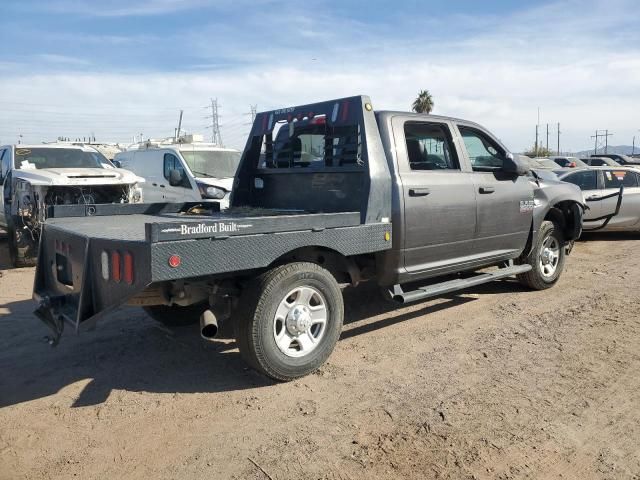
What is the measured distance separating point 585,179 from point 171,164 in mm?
8696

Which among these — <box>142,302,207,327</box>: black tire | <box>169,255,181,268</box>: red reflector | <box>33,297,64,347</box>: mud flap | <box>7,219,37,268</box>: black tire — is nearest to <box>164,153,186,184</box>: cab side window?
<box>7,219,37,268</box>: black tire

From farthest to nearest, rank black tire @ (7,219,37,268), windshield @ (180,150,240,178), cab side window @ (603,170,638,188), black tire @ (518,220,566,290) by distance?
windshield @ (180,150,240,178) → cab side window @ (603,170,638,188) → black tire @ (7,219,37,268) → black tire @ (518,220,566,290)

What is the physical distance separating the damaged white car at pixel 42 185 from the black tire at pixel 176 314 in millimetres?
3665

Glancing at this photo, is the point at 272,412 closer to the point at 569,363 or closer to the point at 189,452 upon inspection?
the point at 189,452

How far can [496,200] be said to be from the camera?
5.94m

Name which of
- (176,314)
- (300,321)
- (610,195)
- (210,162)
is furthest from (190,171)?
(610,195)

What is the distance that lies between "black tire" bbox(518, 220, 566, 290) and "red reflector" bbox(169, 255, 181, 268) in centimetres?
460

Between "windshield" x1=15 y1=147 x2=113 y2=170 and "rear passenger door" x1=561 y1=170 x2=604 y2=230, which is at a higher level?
"windshield" x1=15 y1=147 x2=113 y2=170

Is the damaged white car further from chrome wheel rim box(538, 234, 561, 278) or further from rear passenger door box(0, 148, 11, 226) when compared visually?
chrome wheel rim box(538, 234, 561, 278)

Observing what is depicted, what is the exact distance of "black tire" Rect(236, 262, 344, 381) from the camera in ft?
13.0

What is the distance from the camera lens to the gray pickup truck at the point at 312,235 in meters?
3.82

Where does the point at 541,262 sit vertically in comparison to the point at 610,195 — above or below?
below

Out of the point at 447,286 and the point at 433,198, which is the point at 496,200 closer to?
the point at 433,198

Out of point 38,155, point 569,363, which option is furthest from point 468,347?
point 38,155
